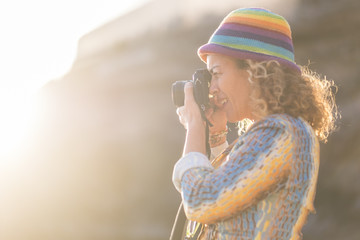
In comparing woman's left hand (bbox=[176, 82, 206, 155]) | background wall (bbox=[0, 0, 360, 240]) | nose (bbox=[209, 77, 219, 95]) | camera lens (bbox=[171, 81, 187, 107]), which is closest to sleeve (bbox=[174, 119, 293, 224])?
woman's left hand (bbox=[176, 82, 206, 155])

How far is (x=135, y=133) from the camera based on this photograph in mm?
5684

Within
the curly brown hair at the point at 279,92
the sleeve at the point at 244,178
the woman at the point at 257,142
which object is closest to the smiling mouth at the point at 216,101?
the woman at the point at 257,142

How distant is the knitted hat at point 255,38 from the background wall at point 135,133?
2.41 meters

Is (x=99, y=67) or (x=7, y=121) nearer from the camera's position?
(x=99, y=67)

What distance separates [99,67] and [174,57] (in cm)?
132

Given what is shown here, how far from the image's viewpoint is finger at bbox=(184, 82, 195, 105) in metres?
1.35

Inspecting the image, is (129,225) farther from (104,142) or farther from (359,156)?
(359,156)

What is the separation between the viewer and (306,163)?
3.71 ft

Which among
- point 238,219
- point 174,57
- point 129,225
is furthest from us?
point 129,225

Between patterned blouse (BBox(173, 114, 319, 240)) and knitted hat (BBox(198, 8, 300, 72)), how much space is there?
0.58ft

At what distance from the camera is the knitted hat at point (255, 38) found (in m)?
1.22

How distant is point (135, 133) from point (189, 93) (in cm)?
436

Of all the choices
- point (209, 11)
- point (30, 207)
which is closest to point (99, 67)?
point (209, 11)

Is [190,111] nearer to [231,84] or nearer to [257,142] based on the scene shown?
[231,84]
